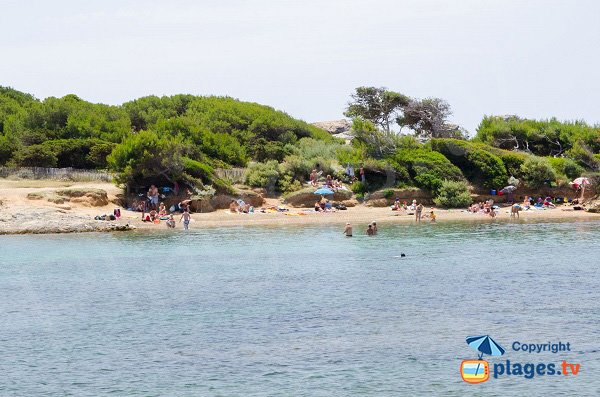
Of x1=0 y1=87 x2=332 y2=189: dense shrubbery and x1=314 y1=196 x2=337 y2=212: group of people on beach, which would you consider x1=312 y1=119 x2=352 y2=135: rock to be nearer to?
x1=0 y1=87 x2=332 y2=189: dense shrubbery

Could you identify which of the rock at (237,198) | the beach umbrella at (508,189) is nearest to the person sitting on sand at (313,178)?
the rock at (237,198)

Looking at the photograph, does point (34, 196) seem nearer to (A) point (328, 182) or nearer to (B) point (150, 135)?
(B) point (150, 135)

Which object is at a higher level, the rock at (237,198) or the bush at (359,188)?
the bush at (359,188)

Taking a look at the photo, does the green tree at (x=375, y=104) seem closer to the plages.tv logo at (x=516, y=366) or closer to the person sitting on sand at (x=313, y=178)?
the person sitting on sand at (x=313, y=178)

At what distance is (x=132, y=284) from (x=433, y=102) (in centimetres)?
4602

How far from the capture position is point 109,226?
45375 millimetres

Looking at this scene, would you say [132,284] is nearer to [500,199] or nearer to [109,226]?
[109,226]

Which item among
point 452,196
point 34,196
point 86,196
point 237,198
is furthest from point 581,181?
point 34,196

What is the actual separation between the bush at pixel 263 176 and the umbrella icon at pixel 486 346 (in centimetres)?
3572

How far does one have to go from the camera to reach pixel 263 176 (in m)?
55.8

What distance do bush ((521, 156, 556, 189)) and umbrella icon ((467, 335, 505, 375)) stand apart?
126 ft

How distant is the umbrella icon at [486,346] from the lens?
1969 cm

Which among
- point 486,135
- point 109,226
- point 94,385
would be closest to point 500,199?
point 486,135

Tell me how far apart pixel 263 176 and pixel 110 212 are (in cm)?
1050
